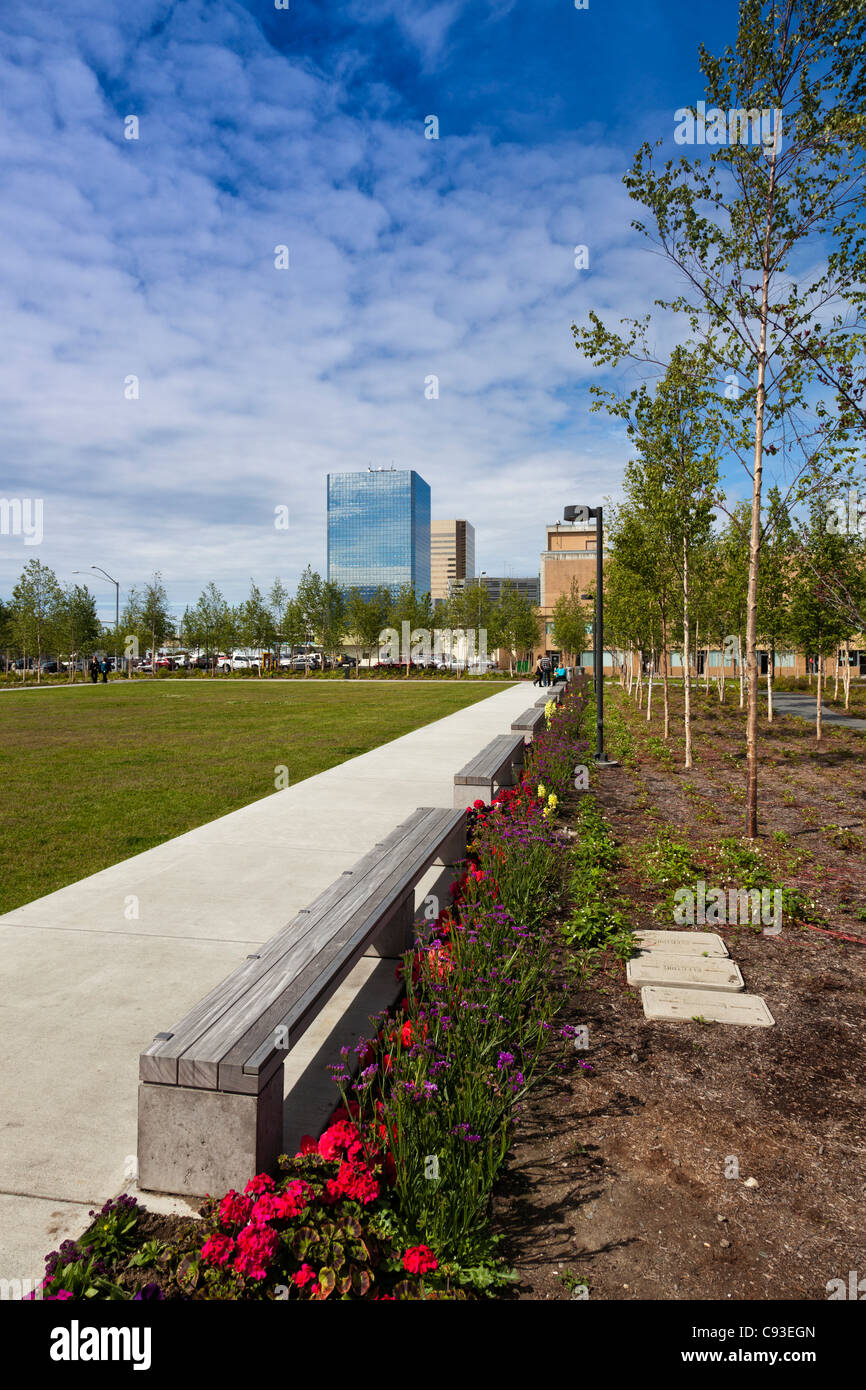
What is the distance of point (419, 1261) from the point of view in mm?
2277

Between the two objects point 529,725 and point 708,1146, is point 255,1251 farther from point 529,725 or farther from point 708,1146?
point 529,725

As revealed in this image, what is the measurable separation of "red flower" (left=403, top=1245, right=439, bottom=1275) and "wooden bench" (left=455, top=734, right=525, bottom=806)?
16.6ft

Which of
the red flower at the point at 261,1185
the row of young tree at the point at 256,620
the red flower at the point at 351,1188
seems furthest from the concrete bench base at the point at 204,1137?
the row of young tree at the point at 256,620

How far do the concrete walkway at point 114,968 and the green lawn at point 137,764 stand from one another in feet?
2.20

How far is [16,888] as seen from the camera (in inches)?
245

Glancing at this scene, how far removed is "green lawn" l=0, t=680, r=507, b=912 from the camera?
750 centimetres

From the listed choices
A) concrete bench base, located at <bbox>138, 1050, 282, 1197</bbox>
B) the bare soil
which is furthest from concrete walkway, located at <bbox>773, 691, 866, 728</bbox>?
concrete bench base, located at <bbox>138, 1050, 282, 1197</bbox>

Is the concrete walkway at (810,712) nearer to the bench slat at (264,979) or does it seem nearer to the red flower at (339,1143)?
the bench slat at (264,979)

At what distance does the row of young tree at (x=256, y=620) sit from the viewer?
174 feet

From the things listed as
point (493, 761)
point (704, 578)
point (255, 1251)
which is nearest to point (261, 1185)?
point (255, 1251)

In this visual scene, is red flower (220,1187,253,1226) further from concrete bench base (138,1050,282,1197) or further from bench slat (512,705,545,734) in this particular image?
bench slat (512,705,545,734)

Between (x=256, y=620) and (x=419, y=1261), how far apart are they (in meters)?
69.6
